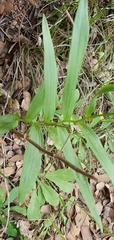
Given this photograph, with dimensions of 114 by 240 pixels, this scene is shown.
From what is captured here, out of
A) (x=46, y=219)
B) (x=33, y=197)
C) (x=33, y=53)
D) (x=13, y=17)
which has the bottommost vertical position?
(x=46, y=219)

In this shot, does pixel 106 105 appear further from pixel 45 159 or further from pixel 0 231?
pixel 0 231

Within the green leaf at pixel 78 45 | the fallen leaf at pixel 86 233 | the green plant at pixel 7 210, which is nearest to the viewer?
the green leaf at pixel 78 45

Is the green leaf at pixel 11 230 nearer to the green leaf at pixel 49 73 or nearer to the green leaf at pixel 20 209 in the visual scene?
the green leaf at pixel 20 209

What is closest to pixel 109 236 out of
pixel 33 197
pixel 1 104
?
pixel 33 197

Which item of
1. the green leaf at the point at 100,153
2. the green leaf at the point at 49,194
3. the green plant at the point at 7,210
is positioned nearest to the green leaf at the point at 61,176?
the green leaf at the point at 49,194

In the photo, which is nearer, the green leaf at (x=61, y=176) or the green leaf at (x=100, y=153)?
the green leaf at (x=100, y=153)

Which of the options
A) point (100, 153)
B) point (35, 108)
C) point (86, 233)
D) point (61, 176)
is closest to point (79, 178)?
point (100, 153)

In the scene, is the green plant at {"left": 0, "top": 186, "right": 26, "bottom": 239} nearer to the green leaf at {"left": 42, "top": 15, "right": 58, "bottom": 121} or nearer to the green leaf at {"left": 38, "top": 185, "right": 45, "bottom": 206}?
the green leaf at {"left": 38, "top": 185, "right": 45, "bottom": 206}
